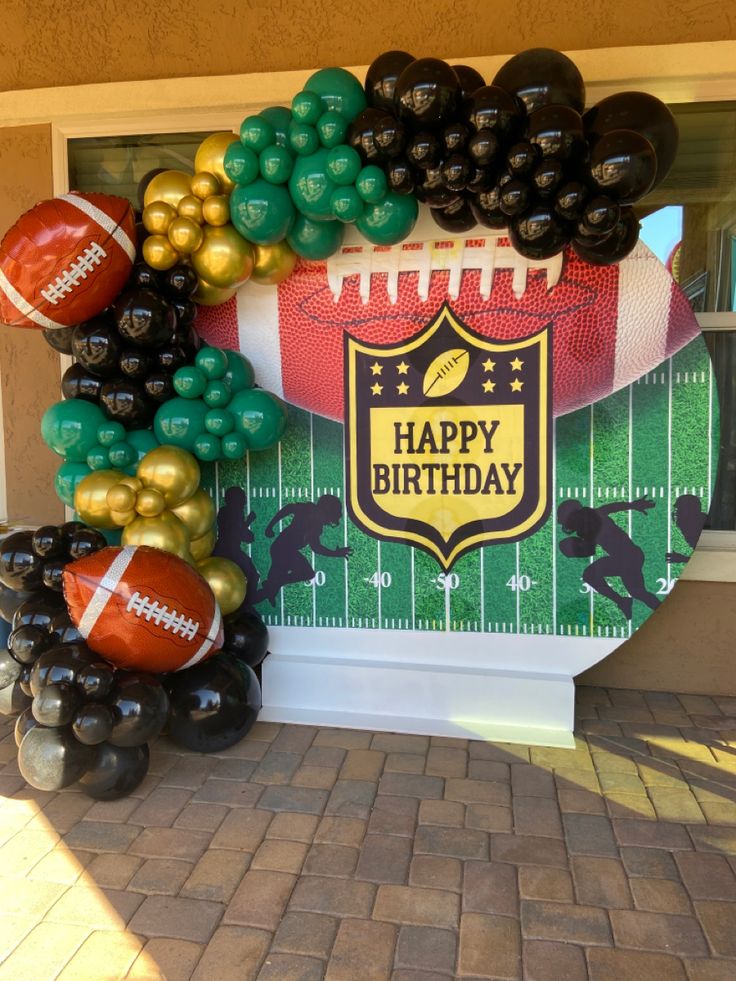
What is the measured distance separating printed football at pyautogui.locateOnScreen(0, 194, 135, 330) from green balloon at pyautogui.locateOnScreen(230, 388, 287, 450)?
0.66 meters

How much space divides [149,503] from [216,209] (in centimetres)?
118

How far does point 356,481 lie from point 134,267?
1.27 m

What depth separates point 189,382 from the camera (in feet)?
9.81

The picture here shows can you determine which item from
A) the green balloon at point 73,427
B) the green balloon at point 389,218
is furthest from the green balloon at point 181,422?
the green balloon at point 389,218

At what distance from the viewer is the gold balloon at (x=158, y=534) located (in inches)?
114

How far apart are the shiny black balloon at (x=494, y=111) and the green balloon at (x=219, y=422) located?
1.42 metres

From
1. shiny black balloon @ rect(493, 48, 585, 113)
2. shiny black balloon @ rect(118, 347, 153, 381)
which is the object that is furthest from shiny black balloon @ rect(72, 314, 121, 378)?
shiny black balloon @ rect(493, 48, 585, 113)

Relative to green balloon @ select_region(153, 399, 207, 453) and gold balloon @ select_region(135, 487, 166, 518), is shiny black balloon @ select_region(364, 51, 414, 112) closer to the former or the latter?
green balloon @ select_region(153, 399, 207, 453)

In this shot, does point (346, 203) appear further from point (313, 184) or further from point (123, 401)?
point (123, 401)

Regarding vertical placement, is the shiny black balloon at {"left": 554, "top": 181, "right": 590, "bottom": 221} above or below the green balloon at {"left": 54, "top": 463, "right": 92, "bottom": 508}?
above

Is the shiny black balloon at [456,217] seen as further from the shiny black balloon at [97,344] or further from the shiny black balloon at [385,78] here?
the shiny black balloon at [97,344]

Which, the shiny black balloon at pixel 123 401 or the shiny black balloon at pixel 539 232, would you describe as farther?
the shiny black balloon at pixel 123 401

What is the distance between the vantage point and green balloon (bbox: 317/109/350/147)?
2709mm

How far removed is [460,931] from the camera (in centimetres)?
197
